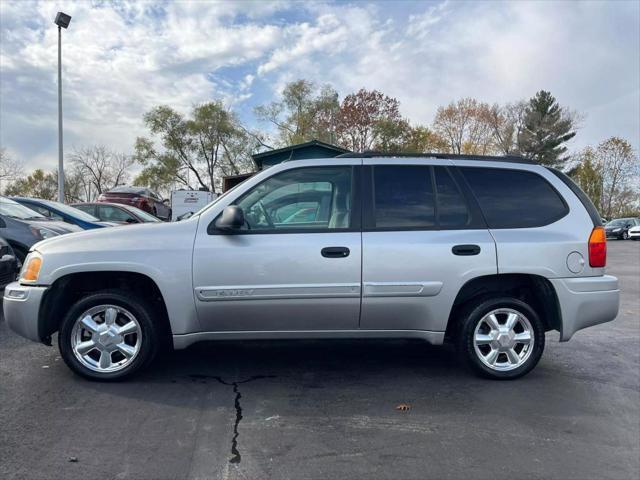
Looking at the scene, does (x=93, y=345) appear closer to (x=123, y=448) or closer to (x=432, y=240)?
(x=123, y=448)

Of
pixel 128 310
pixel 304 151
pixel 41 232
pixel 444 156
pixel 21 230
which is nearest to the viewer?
pixel 128 310

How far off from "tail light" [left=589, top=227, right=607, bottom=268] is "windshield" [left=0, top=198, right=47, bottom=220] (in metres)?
8.01

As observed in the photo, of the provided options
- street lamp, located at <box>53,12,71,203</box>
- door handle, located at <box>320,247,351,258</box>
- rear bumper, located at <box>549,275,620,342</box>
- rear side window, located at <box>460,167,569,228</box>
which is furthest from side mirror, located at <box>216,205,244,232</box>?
street lamp, located at <box>53,12,71,203</box>

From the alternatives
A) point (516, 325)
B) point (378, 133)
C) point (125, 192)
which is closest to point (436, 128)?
point (378, 133)

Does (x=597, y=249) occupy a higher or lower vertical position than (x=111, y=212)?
lower

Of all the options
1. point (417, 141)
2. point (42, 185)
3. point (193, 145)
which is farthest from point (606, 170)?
point (42, 185)

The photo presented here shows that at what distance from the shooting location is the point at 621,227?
111 feet

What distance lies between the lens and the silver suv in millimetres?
3939

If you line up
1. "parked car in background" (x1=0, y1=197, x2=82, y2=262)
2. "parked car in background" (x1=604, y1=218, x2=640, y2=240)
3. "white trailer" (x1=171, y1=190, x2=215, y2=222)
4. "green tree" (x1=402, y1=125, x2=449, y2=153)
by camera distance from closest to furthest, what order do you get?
1. "parked car in background" (x1=0, y1=197, x2=82, y2=262)
2. "white trailer" (x1=171, y1=190, x2=215, y2=222)
3. "parked car in background" (x1=604, y1=218, x2=640, y2=240)
4. "green tree" (x1=402, y1=125, x2=449, y2=153)

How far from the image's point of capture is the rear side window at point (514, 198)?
4.23m

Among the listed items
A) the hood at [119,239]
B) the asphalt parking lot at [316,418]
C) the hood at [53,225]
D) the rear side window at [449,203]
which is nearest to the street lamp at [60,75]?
the hood at [53,225]

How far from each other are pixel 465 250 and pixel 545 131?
58186mm

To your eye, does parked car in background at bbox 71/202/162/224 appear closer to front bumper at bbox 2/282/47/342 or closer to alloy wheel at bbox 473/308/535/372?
front bumper at bbox 2/282/47/342

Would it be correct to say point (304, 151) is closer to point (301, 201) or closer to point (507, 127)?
point (301, 201)
